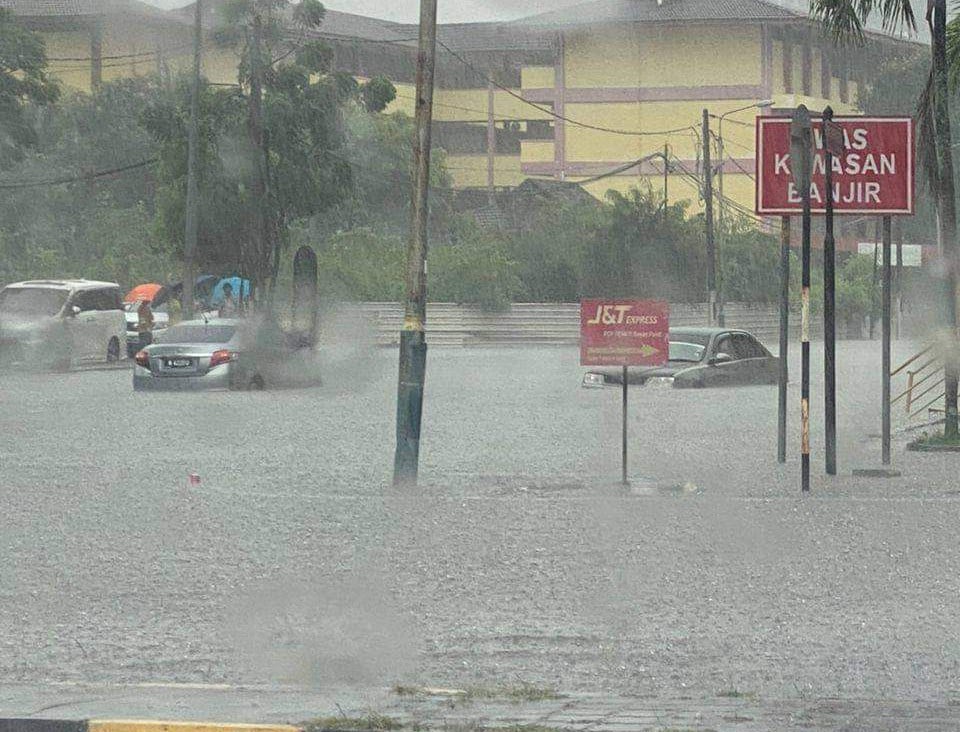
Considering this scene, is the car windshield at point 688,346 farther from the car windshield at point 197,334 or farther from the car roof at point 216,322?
the car roof at point 216,322

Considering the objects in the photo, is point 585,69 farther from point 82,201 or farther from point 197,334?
point 82,201

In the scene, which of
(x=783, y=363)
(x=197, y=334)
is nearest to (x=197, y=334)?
(x=197, y=334)

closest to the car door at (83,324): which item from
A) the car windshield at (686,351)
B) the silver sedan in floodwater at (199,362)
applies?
the silver sedan in floodwater at (199,362)

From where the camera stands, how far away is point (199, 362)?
1254 inches

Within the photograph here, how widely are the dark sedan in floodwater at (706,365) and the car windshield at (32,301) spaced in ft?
40.1

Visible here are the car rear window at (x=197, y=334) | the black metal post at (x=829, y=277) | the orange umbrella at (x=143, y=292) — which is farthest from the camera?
the orange umbrella at (x=143, y=292)

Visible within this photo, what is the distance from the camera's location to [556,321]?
224 feet

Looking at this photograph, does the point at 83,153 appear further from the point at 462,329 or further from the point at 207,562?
the point at 207,562

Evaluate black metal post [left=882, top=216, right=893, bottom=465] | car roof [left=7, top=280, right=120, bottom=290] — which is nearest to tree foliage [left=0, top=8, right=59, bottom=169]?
car roof [left=7, top=280, right=120, bottom=290]

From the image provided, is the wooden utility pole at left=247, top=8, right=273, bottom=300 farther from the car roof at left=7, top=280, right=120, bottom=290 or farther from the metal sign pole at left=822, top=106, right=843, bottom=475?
the metal sign pole at left=822, top=106, right=843, bottom=475

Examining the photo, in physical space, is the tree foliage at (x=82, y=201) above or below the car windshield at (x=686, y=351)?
above

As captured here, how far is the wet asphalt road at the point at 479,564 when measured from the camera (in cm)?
824

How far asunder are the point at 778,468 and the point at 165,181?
1355 inches

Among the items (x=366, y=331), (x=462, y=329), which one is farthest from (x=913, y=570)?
(x=462, y=329)
